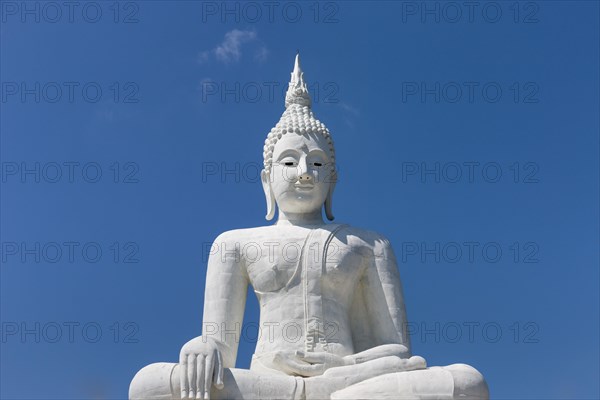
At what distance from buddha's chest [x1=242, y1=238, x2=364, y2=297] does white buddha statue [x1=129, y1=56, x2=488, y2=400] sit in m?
0.01

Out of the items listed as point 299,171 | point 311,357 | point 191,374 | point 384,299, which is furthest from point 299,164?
point 191,374

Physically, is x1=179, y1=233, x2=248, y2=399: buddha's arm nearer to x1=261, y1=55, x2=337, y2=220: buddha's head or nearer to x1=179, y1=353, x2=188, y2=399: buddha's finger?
x1=179, y1=353, x2=188, y2=399: buddha's finger

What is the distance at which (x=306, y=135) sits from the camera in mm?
13453

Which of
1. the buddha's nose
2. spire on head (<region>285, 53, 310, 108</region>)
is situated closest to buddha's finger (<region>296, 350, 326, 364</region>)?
the buddha's nose

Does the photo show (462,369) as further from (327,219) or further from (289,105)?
(289,105)

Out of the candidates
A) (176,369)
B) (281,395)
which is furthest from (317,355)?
(176,369)

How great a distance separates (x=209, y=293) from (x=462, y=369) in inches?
126

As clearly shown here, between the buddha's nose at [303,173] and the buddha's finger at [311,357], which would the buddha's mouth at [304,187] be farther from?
the buddha's finger at [311,357]

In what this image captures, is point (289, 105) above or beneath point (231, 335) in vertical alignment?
above

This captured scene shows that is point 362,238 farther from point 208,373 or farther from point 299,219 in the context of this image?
point 208,373

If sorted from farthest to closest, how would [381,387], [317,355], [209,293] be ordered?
[209,293] → [317,355] → [381,387]

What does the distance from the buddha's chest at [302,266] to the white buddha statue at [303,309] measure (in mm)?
12

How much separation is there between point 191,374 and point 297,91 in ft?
13.9

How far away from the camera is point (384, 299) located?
1303 cm
